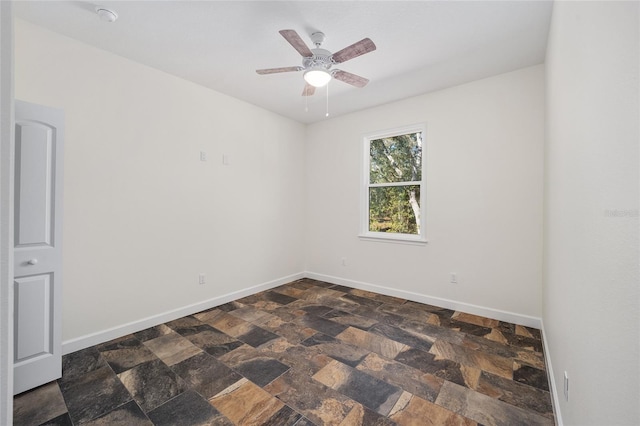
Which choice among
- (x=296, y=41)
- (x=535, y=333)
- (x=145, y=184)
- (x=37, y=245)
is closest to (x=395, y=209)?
(x=535, y=333)

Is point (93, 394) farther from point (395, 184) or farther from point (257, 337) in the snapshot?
point (395, 184)

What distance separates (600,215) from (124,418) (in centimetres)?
265

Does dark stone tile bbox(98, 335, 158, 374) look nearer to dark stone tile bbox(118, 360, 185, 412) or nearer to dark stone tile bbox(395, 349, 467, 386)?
dark stone tile bbox(118, 360, 185, 412)

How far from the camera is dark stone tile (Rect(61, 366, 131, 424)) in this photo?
174 centimetres

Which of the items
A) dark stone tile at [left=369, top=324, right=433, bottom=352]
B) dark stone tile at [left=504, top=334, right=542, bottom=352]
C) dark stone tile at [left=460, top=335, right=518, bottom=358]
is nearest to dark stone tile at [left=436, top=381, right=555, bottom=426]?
dark stone tile at [left=369, top=324, right=433, bottom=352]

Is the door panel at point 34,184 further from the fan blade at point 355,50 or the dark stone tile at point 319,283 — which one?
the dark stone tile at point 319,283

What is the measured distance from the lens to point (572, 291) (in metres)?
1.37

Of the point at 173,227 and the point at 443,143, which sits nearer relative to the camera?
the point at 173,227

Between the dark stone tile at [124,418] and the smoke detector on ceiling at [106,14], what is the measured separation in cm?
284

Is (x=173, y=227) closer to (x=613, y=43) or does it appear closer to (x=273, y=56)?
(x=273, y=56)

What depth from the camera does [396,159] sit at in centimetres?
405

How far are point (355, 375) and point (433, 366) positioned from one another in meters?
0.66

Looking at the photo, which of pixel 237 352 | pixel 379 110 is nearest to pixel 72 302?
pixel 237 352

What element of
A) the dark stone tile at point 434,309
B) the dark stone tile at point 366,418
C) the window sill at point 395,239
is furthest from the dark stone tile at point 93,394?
the window sill at point 395,239
